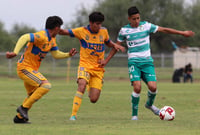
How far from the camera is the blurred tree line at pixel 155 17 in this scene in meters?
59.2

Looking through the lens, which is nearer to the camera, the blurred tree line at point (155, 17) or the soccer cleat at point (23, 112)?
the soccer cleat at point (23, 112)

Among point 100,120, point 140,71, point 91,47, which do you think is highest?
point 91,47

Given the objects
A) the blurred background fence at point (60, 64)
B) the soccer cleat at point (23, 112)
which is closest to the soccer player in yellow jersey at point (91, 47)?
the soccer cleat at point (23, 112)

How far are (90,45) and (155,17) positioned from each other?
50531mm

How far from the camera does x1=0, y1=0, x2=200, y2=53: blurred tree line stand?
59.2 m

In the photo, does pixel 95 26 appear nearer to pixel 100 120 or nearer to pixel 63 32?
pixel 63 32

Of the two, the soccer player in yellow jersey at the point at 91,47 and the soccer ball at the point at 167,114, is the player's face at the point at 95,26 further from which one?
the soccer ball at the point at 167,114

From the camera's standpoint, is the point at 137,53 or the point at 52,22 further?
the point at 137,53

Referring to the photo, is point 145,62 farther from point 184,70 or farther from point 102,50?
point 184,70

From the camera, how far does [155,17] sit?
60500 millimetres

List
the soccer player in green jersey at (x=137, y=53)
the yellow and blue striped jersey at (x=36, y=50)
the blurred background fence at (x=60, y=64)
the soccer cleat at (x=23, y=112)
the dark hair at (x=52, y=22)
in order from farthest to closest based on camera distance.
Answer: the blurred background fence at (x=60, y=64), the soccer player in green jersey at (x=137, y=53), the dark hair at (x=52, y=22), the yellow and blue striped jersey at (x=36, y=50), the soccer cleat at (x=23, y=112)

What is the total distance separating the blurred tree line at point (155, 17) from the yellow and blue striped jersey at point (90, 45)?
4681cm

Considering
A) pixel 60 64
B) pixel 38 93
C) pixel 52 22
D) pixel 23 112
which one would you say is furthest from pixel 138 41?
pixel 60 64

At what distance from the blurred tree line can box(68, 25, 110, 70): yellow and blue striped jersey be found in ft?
→ 154
